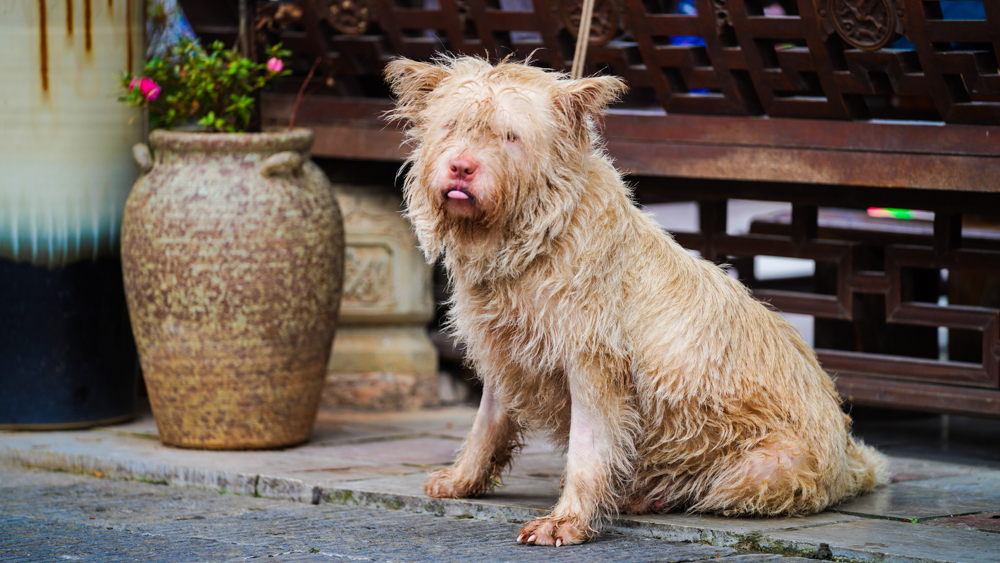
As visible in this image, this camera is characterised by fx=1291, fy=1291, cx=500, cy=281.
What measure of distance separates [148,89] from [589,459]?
9.81 feet

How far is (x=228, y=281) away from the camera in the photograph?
5.73 m

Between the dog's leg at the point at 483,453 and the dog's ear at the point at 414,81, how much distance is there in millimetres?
1097

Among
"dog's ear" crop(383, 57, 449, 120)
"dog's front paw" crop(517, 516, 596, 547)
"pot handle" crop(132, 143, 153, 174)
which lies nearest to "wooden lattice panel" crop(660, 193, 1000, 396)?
"dog's front paw" crop(517, 516, 596, 547)

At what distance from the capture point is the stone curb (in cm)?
422

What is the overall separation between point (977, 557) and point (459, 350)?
374 centimetres

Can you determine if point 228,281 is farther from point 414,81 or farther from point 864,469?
point 864,469

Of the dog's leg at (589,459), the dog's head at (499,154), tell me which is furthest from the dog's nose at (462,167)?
the dog's leg at (589,459)

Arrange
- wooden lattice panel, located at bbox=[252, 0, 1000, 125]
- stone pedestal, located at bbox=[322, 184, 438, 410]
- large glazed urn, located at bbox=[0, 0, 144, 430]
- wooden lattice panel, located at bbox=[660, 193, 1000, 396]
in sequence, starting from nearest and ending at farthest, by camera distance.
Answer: wooden lattice panel, located at bbox=[252, 0, 1000, 125], wooden lattice panel, located at bbox=[660, 193, 1000, 396], large glazed urn, located at bbox=[0, 0, 144, 430], stone pedestal, located at bbox=[322, 184, 438, 410]

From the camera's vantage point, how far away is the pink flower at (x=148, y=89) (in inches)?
239

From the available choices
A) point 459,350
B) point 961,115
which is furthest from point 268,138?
point 961,115

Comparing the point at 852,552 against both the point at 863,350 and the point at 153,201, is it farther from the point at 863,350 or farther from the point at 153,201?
the point at 153,201

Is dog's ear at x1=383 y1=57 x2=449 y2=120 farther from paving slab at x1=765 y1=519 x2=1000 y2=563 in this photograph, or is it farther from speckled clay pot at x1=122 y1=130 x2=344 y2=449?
paving slab at x1=765 y1=519 x2=1000 y2=563

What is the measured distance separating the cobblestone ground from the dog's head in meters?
1.00

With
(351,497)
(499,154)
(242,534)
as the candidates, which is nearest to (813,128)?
(499,154)
